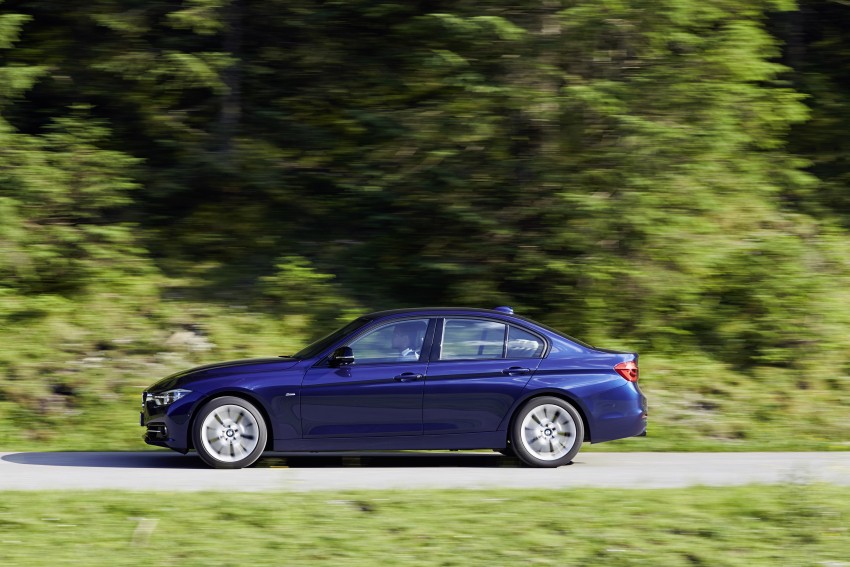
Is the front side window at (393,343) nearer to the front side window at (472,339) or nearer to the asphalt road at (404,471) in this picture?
the front side window at (472,339)

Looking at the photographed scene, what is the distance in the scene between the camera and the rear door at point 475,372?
9.72 m

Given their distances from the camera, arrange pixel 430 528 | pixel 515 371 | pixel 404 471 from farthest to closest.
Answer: pixel 515 371
pixel 404 471
pixel 430 528

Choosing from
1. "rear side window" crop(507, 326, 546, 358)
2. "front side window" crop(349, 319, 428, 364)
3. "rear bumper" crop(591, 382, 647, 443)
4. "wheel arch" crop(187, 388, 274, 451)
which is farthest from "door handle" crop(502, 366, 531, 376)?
"wheel arch" crop(187, 388, 274, 451)

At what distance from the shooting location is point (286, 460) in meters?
10.3

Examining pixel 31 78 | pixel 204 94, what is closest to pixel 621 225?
pixel 204 94

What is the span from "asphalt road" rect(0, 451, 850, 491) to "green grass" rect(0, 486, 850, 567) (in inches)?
24.8

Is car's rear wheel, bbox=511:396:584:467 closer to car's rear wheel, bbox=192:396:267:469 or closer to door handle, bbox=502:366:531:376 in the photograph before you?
door handle, bbox=502:366:531:376

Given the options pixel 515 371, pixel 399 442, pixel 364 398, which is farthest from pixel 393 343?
pixel 515 371

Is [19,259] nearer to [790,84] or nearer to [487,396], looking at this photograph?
[487,396]

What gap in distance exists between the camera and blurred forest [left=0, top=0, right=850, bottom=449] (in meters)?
13.7

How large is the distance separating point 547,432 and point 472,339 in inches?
42.7

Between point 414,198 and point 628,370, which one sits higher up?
point 414,198

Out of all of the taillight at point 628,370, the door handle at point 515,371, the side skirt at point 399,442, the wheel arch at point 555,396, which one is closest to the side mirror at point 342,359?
the side skirt at point 399,442

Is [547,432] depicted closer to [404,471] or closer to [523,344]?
[523,344]
